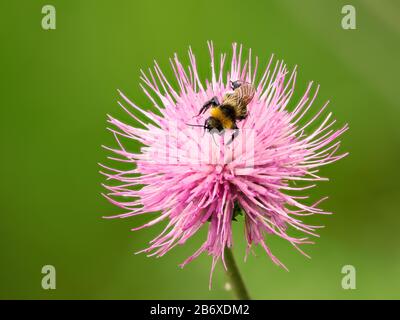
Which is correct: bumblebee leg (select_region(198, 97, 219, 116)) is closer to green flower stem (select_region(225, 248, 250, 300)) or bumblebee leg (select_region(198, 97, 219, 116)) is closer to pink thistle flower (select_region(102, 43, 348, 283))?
pink thistle flower (select_region(102, 43, 348, 283))

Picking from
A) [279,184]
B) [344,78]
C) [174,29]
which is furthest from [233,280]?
[174,29]

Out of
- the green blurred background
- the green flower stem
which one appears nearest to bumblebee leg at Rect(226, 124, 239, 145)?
the green flower stem

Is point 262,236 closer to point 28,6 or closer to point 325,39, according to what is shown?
point 325,39

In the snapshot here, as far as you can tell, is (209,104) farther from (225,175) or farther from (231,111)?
(225,175)

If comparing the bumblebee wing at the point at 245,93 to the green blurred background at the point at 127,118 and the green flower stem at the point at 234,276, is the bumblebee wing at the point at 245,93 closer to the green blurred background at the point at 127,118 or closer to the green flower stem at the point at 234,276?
the green flower stem at the point at 234,276

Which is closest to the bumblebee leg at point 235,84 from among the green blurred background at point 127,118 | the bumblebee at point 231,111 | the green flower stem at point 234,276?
the bumblebee at point 231,111
